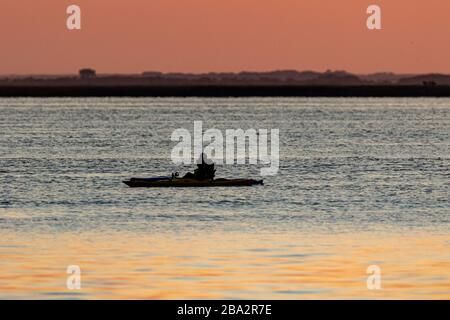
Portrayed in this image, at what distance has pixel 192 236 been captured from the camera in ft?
120

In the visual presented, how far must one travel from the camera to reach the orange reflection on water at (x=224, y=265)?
2703cm

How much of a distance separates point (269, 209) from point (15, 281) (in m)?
18.1

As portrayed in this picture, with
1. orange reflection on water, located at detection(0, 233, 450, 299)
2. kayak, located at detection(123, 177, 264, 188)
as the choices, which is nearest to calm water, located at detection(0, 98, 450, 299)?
orange reflection on water, located at detection(0, 233, 450, 299)

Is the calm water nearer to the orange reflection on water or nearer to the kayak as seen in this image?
the orange reflection on water

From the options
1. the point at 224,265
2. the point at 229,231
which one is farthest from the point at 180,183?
the point at 224,265

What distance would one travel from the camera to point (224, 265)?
30.7 metres

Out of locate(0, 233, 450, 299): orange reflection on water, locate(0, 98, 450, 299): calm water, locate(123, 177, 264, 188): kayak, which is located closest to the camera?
locate(0, 233, 450, 299): orange reflection on water

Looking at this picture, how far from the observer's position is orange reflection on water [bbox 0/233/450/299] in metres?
27.0

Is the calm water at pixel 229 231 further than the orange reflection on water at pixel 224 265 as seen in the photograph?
Yes

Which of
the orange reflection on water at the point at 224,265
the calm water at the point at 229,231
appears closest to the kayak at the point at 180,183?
the calm water at the point at 229,231

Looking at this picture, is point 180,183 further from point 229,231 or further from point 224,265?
point 224,265

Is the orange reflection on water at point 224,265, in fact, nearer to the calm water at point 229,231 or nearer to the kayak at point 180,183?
the calm water at point 229,231

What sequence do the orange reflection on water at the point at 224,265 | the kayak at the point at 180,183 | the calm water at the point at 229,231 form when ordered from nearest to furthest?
the orange reflection on water at the point at 224,265, the calm water at the point at 229,231, the kayak at the point at 180,183
